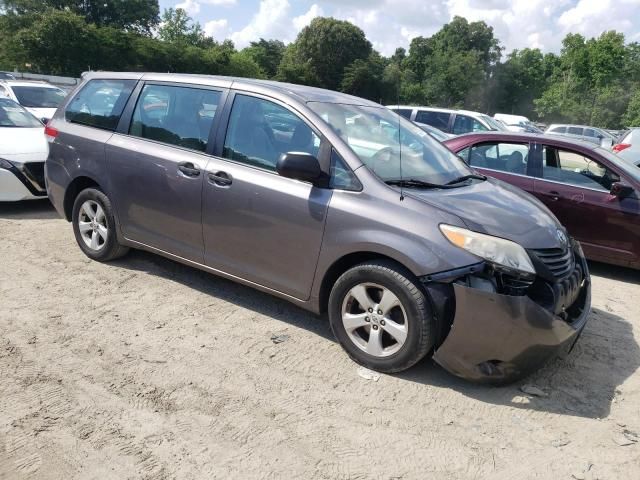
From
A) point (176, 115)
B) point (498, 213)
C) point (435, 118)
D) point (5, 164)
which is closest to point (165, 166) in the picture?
point (176, 115)

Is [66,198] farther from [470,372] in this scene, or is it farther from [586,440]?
[586,440]

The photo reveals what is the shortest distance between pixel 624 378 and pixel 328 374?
2043 mm

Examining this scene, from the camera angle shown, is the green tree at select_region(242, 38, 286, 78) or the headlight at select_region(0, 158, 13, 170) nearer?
the headlight at select_region(0, 158, 13, 170)

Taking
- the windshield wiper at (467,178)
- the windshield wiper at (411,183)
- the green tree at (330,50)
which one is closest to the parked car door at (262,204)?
the windshield wiper at (411,183)

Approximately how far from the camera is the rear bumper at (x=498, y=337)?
3.11 meters

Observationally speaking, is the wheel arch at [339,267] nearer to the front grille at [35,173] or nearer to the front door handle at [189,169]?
the front door handle at [189,169]

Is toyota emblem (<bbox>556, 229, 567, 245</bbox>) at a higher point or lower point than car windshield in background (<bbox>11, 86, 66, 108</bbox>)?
higher

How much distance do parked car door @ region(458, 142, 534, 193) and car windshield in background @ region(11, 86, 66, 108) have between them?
957 centimetres

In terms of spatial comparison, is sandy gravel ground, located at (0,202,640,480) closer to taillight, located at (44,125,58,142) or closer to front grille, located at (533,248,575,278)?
front grille, located at (533,248,575,278)

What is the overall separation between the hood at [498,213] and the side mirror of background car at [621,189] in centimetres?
227

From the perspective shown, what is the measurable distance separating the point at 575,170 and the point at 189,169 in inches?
176

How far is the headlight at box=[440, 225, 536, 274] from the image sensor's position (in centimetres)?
318

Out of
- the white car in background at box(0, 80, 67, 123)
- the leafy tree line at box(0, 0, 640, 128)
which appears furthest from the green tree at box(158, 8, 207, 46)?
the white car in background at box(0, 80, 67, 123)

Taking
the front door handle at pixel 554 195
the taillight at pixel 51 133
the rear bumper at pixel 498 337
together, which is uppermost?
the front door handle at pixel 554 195
